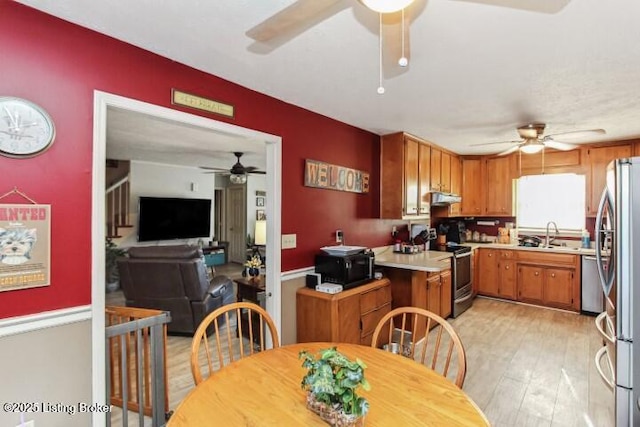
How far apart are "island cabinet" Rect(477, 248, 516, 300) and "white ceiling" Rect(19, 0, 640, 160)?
2.36 meters

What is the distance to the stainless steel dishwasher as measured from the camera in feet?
13.4

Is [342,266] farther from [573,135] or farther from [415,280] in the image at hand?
[573,135]

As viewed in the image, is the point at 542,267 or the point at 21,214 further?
the point at 542,267

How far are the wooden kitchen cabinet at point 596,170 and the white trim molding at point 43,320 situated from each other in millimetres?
5503

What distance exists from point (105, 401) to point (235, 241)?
23.0 ft

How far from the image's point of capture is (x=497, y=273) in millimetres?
4840

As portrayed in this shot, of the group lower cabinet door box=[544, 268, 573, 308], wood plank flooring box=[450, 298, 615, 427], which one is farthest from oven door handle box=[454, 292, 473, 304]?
lower cabinet door box=[544, 268, 573, 308]

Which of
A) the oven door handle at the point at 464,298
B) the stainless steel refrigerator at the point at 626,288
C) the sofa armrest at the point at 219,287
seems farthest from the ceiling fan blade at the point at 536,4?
the oven door handle at the point at 464,298

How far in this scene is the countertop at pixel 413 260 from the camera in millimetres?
3123

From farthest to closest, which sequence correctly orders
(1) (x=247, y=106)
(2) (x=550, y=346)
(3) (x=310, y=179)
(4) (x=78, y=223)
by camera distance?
(2) (x=550, y=346) < (3) (x=310, y=179) < (1) (x=247, y=106) < (4) (x=78, y=223)

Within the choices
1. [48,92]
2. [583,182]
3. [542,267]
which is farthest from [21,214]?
[583,182]

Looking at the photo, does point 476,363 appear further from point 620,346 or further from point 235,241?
point 235,241

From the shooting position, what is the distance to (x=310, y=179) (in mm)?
2895

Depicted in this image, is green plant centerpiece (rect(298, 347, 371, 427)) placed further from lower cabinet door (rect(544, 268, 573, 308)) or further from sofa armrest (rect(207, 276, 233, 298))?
lower cabinet door (rect(544, 268, 573, 308))
